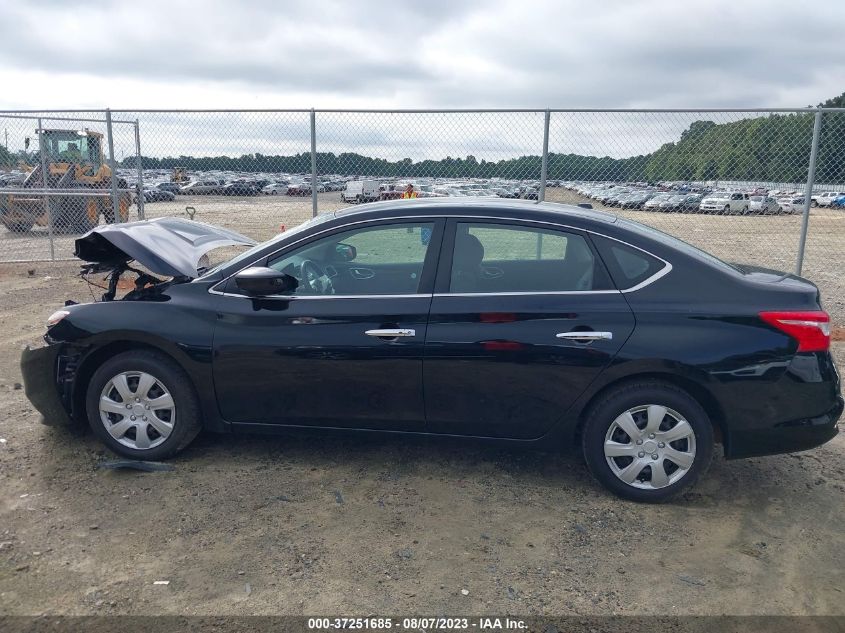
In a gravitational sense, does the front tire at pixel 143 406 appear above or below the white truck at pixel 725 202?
below

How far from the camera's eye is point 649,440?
3.69 m

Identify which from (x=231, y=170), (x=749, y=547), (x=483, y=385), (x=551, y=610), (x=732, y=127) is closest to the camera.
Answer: (x=551, y=610)

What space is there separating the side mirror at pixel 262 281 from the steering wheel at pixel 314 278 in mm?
120

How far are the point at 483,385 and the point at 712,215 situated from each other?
6550 mm

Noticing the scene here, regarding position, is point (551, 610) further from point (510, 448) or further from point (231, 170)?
point (231, 170)

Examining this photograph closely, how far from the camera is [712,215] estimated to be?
9055mm

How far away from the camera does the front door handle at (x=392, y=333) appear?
3.79 meters

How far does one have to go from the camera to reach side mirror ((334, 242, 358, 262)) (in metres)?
4.09

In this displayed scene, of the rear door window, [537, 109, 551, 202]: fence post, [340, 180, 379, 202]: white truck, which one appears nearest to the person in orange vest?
[340, 180, 379, 202]: white truck

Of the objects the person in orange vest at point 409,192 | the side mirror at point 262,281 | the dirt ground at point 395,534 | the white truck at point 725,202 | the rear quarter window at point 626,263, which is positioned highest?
the person in orange vest at point 409,192

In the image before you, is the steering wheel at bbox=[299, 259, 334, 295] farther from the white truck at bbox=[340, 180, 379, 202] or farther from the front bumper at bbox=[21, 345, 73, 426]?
the white truck at bbox=[340, 180, 379, 202]

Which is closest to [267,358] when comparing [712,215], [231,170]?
[231,170]

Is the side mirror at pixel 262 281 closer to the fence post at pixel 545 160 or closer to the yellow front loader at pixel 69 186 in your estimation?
the fence post at pixel 545 160

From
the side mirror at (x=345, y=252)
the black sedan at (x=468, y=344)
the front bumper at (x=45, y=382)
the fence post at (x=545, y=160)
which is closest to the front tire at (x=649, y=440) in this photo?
the black sedan at (x=468, y=344)
